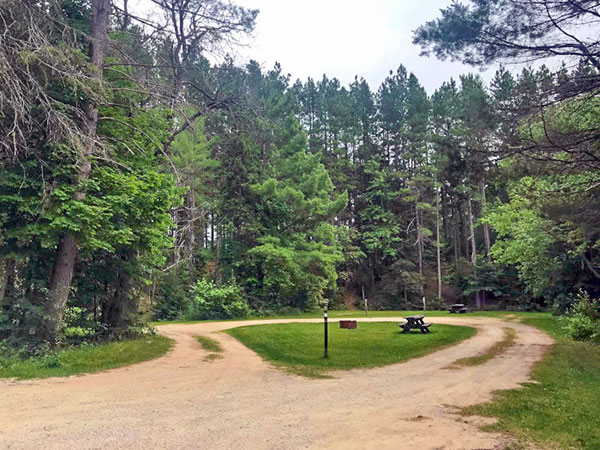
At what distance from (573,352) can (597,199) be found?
414cm

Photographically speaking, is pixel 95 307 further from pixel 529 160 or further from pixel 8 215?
pixel 529 160

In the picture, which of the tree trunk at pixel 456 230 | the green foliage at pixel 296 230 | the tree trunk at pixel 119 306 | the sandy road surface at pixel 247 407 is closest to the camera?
the sandy road surface at pixel 247 407

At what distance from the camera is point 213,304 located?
72.4 feet

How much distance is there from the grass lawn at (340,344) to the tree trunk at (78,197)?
5.11 metres

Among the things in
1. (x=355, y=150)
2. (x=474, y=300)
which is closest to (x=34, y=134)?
(x=474, y=300)

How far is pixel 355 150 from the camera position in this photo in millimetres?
41906

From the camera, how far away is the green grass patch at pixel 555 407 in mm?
4699

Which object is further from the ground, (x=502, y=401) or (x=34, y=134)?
(x=34, y=134)

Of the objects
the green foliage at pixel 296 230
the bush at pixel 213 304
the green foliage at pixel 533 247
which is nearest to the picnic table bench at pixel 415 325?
the green foliage at pixel 533 247

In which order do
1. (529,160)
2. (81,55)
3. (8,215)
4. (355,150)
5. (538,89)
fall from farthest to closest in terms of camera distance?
1. (355,150)
2. (81,55)
3. (8,215)
4. (529,160)
5. (538,89)

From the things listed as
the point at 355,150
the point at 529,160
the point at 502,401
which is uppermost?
the point at 355,150

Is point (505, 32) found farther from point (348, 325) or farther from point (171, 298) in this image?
point (171, 298)

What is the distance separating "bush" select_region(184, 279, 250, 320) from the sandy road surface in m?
12.9

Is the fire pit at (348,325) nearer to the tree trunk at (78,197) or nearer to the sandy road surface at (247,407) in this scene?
the sandy road surface at (247,407)
